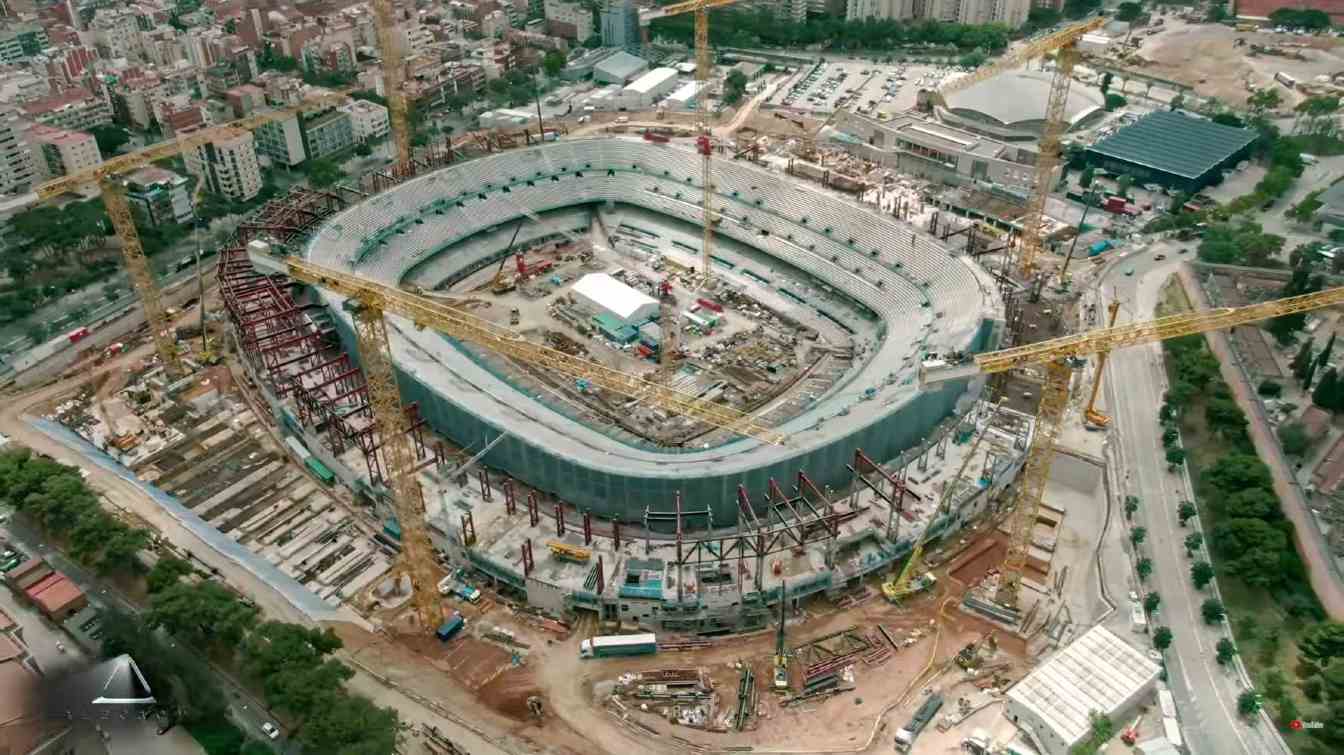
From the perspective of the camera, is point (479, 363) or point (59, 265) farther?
point (59, 265)

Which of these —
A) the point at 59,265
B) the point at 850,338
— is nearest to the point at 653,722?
the point at 850,338

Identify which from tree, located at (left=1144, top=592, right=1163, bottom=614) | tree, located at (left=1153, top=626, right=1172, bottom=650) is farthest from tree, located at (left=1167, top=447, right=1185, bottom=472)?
tree, located at (left=1153, top=626, right=1172, bottom=650)

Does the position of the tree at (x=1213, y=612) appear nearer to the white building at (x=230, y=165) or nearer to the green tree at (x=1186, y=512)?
the green tree at (x=1186, y=512)

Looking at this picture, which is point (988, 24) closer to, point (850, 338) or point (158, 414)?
point (850, 338)

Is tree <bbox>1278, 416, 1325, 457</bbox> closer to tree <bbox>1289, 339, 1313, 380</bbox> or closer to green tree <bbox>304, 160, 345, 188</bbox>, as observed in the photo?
tree <bbox>1289, 339, 1313, 380</bbox>

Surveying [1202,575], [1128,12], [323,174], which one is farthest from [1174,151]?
[323,174]

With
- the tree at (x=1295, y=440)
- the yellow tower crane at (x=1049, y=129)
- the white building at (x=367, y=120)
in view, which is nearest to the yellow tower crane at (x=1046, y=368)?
the tree at (x=1295, y=440)

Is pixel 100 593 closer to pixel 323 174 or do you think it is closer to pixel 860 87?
pixel 323 174

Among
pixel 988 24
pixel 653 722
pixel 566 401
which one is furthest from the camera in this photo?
pixel 988 24
